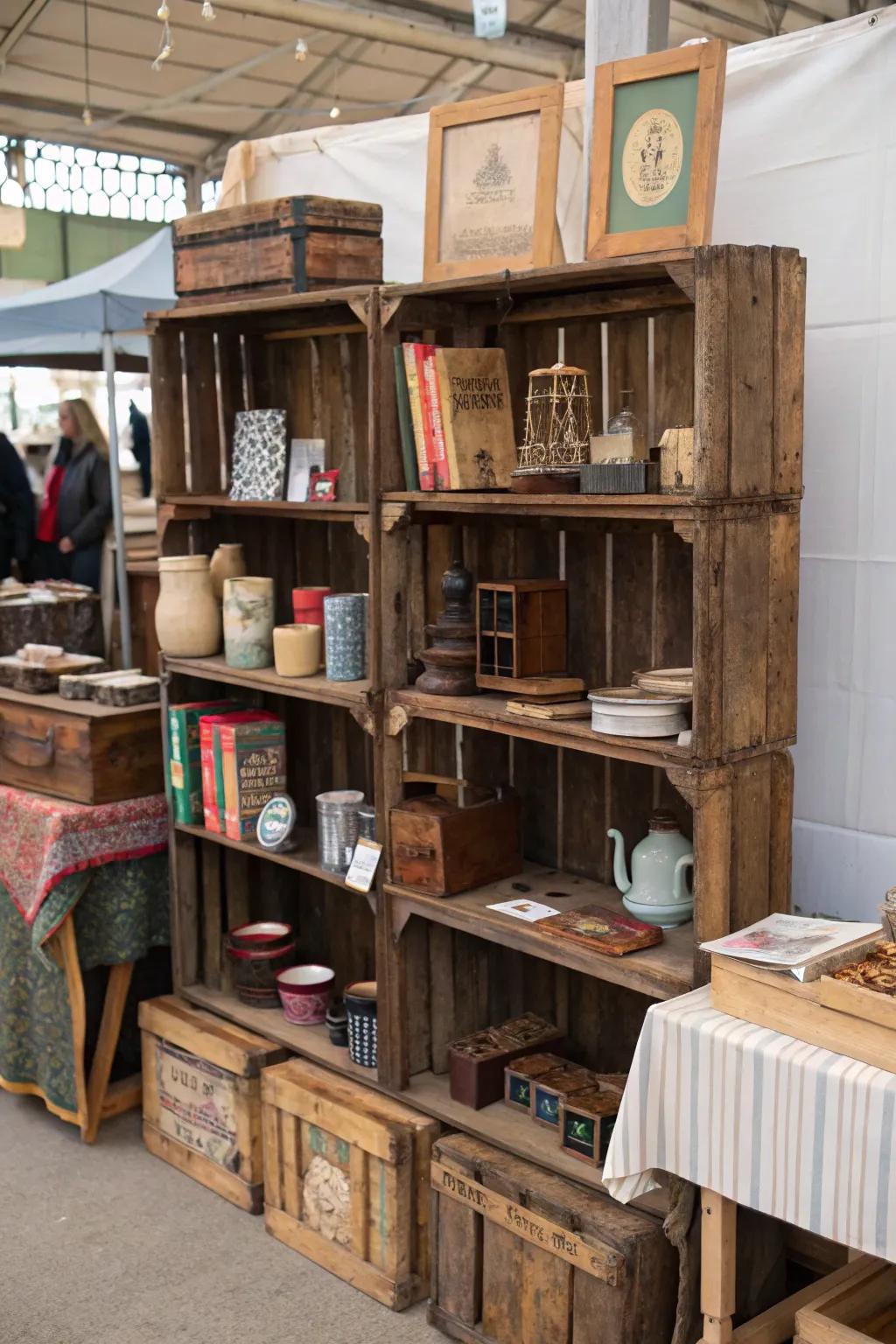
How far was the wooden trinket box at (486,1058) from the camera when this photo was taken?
297 centimetres

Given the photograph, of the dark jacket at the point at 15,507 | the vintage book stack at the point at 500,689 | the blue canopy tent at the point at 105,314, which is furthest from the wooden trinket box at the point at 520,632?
the dark jacket at the point at 15,507

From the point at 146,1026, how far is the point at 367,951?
612mm

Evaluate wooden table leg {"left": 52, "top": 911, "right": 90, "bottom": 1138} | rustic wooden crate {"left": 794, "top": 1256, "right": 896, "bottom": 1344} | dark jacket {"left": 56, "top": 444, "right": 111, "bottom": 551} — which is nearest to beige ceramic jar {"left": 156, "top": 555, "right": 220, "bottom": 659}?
wooden table leg {"left": 52, "top": 911, "right": 90, "bottom": 1138}

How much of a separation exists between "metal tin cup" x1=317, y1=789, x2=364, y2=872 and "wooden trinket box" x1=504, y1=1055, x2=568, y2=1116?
604 mm

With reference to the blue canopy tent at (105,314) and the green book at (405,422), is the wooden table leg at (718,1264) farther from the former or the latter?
the blue canopy tent at (105,314)

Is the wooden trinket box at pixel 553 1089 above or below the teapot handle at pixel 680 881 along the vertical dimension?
below

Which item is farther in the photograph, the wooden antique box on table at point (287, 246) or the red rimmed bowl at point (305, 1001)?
the red rimmed bowl at point (305, 1001)

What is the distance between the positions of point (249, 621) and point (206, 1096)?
118 cm

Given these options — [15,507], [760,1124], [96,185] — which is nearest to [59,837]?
[760,1124]

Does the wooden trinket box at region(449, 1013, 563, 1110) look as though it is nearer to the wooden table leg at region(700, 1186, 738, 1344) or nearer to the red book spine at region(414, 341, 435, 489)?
the wooden table leg at region(700, 1186, 738, 1344)

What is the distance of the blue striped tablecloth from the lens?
2.04m

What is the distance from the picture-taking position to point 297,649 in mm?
3285

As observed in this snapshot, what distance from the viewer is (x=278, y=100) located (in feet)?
32.1

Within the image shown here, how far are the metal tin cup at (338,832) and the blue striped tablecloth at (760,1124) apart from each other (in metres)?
1.09
